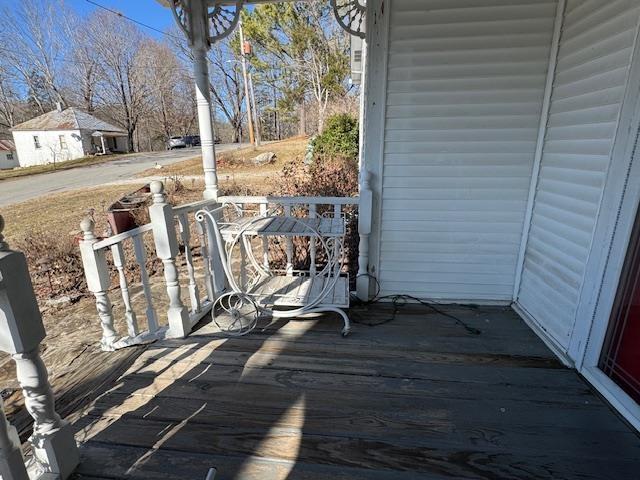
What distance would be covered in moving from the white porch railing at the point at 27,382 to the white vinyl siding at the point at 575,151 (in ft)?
7.95

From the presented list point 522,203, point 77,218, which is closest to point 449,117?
point 522,203

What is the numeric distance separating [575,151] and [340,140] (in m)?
5.61

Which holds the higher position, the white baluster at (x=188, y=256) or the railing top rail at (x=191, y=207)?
the railing top rail at (x=191, y=207)

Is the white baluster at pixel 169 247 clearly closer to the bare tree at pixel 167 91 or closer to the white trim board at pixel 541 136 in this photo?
the white trim board at pixel 541 136

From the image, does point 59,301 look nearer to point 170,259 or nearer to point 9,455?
point 170,259

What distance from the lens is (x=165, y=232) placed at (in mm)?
2045

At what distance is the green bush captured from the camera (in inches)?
273

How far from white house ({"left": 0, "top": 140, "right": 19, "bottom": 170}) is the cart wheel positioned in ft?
101

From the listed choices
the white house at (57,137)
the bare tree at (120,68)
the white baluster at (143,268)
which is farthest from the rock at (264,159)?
the bare tree at (120,68)

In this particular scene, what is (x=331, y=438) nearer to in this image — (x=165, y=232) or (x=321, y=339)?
(x=321, y=339)

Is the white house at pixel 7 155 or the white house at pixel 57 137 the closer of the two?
the white house at pixel 57 137

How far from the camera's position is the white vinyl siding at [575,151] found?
1612 mm

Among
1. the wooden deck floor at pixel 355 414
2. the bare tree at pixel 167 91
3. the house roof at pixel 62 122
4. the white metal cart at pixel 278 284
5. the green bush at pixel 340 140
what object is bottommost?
the wooden deck floor at pixel 355 414

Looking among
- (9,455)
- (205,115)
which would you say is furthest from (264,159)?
(9,455)
